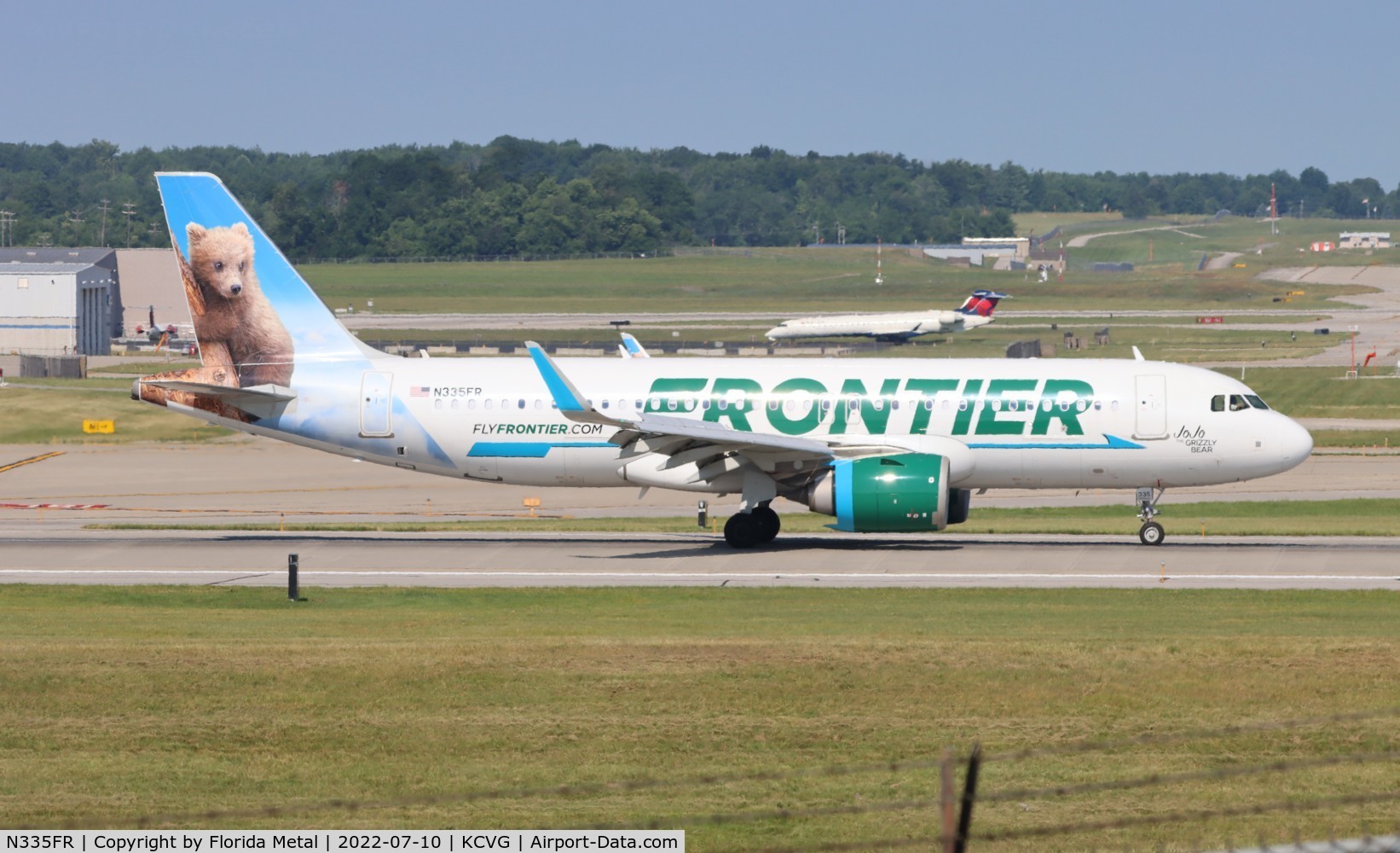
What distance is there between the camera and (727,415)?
A: 3962cm

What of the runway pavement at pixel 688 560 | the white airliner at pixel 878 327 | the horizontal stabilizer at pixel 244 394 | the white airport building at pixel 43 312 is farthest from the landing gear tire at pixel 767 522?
the white airport building at pixel 43 312

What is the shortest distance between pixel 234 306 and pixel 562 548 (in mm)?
10502

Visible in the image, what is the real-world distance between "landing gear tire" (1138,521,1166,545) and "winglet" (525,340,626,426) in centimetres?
1325

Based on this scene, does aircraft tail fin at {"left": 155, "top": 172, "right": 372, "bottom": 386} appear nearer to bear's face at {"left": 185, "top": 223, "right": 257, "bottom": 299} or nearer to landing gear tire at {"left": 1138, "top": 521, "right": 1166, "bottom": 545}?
bear's face at {"left": 185, "top": 223, "right": 257, "bottom": 299}

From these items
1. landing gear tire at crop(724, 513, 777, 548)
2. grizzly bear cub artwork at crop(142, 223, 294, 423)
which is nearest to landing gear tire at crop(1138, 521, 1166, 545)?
landing gear tire at crop(724, 513, 777, 548)

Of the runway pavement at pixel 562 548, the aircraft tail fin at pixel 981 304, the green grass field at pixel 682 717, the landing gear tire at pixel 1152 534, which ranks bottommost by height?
the runway pavement at pixel 562 548

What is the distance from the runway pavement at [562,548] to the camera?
3475 centimetres

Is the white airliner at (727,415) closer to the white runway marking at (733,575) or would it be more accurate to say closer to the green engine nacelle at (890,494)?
the green engine nacelle at (890,494)

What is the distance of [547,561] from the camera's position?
124ft

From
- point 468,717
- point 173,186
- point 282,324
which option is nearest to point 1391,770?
point 468,717

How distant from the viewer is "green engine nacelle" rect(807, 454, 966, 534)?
3672cm

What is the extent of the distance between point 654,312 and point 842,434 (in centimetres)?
12853

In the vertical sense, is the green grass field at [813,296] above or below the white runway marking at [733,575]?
above

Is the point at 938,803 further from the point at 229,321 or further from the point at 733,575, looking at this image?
the point at 229,321
